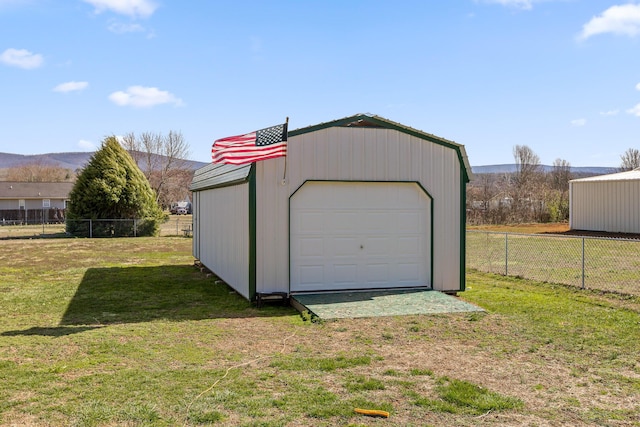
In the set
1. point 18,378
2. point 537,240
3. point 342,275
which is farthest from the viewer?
point 537,240

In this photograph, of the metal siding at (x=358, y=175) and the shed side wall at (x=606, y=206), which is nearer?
the metal siding at (x=358, y=175)

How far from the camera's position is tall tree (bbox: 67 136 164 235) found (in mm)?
29844

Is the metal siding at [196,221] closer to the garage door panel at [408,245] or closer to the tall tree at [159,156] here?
the garage door panel at [408,245]

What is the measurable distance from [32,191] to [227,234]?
1894 inches

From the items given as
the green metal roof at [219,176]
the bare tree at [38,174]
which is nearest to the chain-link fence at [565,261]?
the green metal roof at [219,176]

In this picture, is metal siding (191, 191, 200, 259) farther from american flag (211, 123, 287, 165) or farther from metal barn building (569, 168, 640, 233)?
metal barn building (569, 168, 640, 233)

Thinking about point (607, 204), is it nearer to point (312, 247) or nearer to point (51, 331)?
point (312, 247)

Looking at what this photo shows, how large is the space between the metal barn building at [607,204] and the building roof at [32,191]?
43921 mm

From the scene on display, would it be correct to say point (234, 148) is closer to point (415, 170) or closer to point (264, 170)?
point (264, 170)

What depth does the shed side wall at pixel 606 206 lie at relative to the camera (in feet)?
86.0

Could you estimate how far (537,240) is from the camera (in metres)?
23.3

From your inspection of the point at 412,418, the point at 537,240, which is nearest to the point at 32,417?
the point at 412,418

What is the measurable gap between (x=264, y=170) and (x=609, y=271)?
9417 mm

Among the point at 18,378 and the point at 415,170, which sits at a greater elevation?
the point at 415,170
